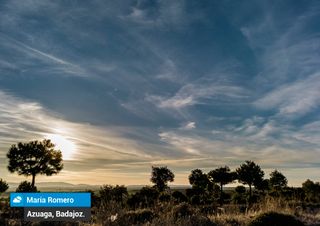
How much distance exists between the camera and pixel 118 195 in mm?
13195

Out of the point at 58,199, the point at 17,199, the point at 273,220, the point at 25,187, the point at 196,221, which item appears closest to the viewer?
the point at 273,220

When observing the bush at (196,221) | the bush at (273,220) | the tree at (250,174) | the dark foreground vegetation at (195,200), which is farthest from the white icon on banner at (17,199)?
the tree at (250,174)

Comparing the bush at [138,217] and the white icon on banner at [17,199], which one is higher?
the white icon on banner at [17,199]

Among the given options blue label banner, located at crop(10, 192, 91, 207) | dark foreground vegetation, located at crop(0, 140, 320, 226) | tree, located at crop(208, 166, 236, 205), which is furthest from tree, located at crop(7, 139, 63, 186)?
blue label banner, located at crop(10, 192, 91, 207)

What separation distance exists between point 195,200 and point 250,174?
91.0 feet

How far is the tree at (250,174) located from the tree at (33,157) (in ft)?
131

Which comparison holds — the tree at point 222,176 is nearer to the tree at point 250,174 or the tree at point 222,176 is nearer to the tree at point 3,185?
the tree at point 250,174

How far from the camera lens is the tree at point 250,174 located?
8069cm

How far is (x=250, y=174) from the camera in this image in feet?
266

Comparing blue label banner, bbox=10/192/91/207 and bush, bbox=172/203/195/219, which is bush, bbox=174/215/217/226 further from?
blue label banner, bbox=10/192/91/207

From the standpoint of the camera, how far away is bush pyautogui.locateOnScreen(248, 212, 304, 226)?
10.9 m

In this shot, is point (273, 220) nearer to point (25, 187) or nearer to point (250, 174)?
point (25, 187)

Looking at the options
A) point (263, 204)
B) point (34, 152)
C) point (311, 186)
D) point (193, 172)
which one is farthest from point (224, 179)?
point (263, 204)

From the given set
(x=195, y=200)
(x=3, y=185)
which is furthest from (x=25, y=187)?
(x=195, y=200)
